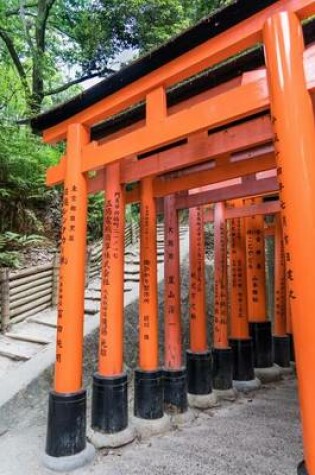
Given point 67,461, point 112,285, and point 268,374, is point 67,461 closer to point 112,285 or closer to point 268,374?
point 112,285

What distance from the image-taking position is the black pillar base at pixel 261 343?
685 centimetres

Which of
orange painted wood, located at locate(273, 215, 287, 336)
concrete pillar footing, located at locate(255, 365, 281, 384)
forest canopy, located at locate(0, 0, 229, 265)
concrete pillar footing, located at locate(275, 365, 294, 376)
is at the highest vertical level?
forest canopy, located at locate(0, 0, 229, 265)

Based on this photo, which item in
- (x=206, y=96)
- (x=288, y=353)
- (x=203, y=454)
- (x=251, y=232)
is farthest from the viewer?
(x=288, y=353)

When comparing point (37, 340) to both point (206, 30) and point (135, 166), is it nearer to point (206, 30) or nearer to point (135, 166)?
point (135, 166)

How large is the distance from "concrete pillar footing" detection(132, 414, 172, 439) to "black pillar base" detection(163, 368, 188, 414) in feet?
1.17

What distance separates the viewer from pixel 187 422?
449cm

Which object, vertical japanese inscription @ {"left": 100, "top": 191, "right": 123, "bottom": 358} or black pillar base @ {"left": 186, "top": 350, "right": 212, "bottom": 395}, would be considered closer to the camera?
vertical japanese inscription @ {"left": 100, "top": 191, "right": 123, "bottom": 358}

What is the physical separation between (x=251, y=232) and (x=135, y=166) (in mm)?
3505

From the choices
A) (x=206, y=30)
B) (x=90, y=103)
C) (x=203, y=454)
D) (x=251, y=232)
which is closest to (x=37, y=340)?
(x=203, y=454)

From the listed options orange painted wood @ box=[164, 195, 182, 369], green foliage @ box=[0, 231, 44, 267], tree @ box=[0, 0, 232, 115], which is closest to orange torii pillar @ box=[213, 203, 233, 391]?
orange painted wood @ box=[164, 195, 182, 369]

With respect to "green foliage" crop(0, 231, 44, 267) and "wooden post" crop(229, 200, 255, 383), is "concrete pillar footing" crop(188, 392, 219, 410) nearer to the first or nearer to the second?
"wooden post" crop(229, 200, 255, 383)

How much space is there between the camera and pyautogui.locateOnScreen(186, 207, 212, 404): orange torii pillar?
5180 mm

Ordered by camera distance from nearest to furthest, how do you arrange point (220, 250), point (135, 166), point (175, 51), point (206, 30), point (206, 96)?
point (206, 30) → point (175, 51) → point (206, 96) → point (135, 166) → point (220, 250)

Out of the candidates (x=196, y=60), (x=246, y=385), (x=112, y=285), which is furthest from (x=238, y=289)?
(x=196, y=60)
